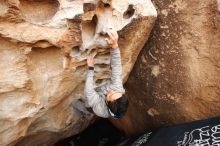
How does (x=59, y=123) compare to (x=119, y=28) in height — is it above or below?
below

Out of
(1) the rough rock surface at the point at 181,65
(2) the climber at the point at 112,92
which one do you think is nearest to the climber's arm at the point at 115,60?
(2) the climber at the point at 112,92

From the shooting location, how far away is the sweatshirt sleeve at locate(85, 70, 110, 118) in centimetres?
165

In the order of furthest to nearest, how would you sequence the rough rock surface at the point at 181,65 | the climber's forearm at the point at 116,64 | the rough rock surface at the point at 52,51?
the rough rock surface at the point at 181,65 → the climber's forearm at the point at 116,64 → the rough rock surface at the point at 52,51

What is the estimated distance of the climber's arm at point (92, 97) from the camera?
1646mm

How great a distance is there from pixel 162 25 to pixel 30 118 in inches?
30.0

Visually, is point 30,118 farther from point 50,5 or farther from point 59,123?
point 50,5

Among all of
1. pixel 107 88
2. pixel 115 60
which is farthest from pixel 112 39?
pixel 107 88

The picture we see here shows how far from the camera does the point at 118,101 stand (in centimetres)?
158

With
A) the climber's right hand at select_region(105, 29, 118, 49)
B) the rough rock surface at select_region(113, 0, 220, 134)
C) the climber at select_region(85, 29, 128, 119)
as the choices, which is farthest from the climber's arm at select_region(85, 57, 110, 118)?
the rough rock surface at select_region(113, 0, 220, 134)

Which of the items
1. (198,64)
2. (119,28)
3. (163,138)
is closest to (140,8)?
(119,28)

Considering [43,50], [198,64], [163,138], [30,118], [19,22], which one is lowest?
[163,138]

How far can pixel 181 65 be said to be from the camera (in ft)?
6.11

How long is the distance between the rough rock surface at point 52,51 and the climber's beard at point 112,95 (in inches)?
8.2

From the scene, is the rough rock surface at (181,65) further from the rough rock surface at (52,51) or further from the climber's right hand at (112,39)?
the climber's right hand at (112,39)
